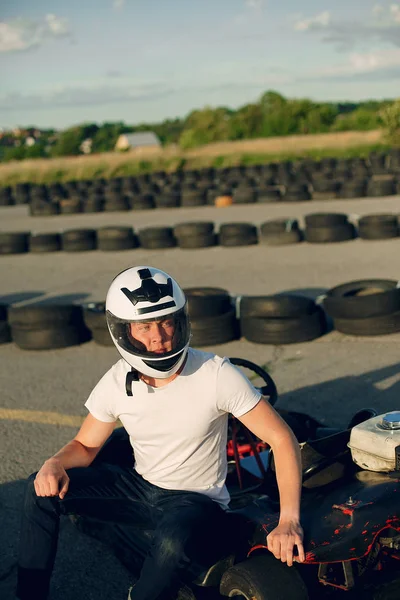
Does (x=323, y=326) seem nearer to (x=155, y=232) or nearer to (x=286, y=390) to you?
(x=286, y=390)

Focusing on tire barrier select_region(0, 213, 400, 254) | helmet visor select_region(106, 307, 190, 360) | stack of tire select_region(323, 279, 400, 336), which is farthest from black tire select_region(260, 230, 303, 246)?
helmet visor select_region(106, 307, 190, 360)

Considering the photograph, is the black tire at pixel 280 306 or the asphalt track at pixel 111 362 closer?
the asphalt track at pixel 111 362

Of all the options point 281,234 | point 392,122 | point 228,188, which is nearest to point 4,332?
point 281,234

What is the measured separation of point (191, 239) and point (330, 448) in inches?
406

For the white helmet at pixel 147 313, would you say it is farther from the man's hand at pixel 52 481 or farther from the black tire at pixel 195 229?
the black tire at pixel 195 229

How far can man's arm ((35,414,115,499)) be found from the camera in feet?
10.2

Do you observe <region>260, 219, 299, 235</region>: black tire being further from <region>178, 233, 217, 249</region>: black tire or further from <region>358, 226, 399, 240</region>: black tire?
<region>358, 226, 399, 240</region>: black tire

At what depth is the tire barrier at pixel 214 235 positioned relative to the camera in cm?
1245

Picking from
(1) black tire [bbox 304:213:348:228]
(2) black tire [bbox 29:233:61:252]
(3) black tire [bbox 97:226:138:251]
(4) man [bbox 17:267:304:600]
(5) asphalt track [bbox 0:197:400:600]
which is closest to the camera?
(4) man [bbox 17:267:304:600]

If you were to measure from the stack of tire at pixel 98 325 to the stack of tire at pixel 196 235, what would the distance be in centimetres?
557

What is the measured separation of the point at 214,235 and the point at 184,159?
2137 centimetres

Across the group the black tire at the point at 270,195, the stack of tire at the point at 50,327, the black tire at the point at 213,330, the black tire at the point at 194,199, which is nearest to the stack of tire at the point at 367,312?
the black tire at the point at 213,330

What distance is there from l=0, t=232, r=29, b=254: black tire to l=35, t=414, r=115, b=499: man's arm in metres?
11.7

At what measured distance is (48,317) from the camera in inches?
306
